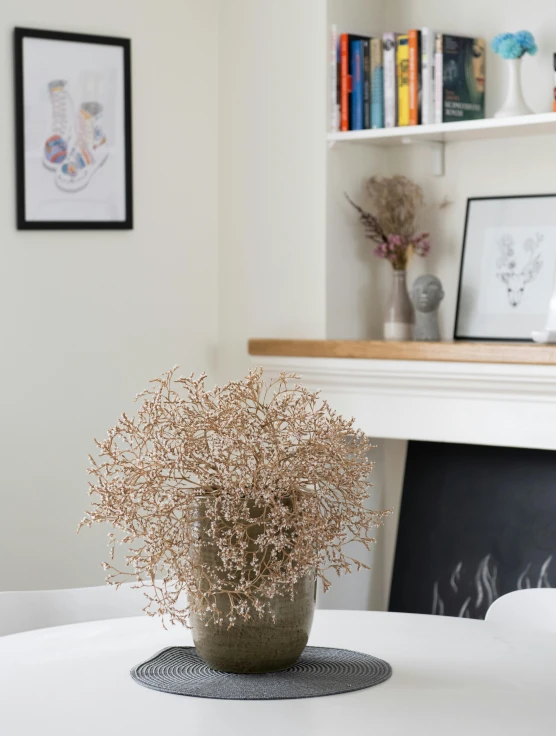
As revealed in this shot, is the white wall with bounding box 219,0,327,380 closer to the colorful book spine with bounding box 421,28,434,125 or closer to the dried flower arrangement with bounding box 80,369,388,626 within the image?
the colorful book spine with bounding box 421,28,434,125

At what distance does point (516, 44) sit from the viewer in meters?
3.18

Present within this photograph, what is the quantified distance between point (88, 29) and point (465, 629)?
2344 mm

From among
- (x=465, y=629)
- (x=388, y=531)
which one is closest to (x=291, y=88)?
(x=388, y=531)

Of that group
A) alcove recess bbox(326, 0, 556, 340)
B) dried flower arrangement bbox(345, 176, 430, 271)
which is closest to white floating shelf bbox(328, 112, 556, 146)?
alcove recess bbox(326, 0, 556, 340)

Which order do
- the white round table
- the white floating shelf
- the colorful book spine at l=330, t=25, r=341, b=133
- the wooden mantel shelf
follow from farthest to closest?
the colorful book spine at l=330, t=25, r=341, b=133 < the white floating shelf < the wooden mantel shelf < the white round table

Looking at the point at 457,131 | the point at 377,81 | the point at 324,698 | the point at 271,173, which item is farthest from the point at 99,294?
the point at 324,698

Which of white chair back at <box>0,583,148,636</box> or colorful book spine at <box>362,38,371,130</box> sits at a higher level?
colorful book spine at <box>362,38,371,130</box>

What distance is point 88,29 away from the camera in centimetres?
344

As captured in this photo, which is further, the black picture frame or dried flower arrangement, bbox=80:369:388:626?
the black picture frame

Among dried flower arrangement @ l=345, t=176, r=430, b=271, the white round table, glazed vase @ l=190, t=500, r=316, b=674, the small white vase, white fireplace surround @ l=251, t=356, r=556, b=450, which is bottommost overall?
the white round table

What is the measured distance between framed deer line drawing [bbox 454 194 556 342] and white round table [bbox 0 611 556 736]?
1648 millimetres

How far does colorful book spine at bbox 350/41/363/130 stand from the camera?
3467 mm

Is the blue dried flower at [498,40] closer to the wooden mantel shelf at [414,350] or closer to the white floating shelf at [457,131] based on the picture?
the white floating shelf at [457,131]

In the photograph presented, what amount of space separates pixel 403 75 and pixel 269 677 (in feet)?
7.53
